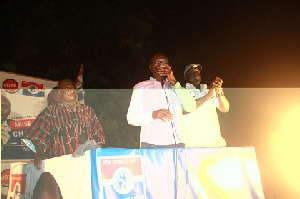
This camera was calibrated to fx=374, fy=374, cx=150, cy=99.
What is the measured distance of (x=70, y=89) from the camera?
439 cm

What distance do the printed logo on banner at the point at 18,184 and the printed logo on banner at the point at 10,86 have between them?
129 inches

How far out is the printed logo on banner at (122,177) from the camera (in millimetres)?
3154

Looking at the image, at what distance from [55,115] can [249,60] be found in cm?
798

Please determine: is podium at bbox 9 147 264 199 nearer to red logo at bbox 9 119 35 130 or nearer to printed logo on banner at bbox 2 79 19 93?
red logo at bbox 9 119 35 130

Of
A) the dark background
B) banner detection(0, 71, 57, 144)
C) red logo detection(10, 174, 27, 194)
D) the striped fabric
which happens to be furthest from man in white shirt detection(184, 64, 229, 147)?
the dark background

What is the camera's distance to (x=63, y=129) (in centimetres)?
399

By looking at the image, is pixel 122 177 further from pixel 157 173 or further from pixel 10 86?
pixel 10 86

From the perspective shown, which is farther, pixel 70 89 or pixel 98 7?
pixel 98 7

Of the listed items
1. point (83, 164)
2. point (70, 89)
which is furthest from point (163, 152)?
point (70, 89)

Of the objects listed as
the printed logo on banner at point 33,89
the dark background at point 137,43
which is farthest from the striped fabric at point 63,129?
the dark background at point 137,43

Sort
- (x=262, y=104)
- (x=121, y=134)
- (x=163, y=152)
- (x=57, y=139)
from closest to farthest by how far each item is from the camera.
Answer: (x=163, y=152) → (x=57, y=139) → (x=262, y=104) → (x=121, y=134)

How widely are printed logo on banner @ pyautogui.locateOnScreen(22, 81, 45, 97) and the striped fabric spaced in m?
3.02

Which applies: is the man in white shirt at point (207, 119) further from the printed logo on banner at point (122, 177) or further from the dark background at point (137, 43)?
the dark background at point (137, 43)

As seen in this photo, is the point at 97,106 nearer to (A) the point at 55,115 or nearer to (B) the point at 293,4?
(B) the point at 293,4
